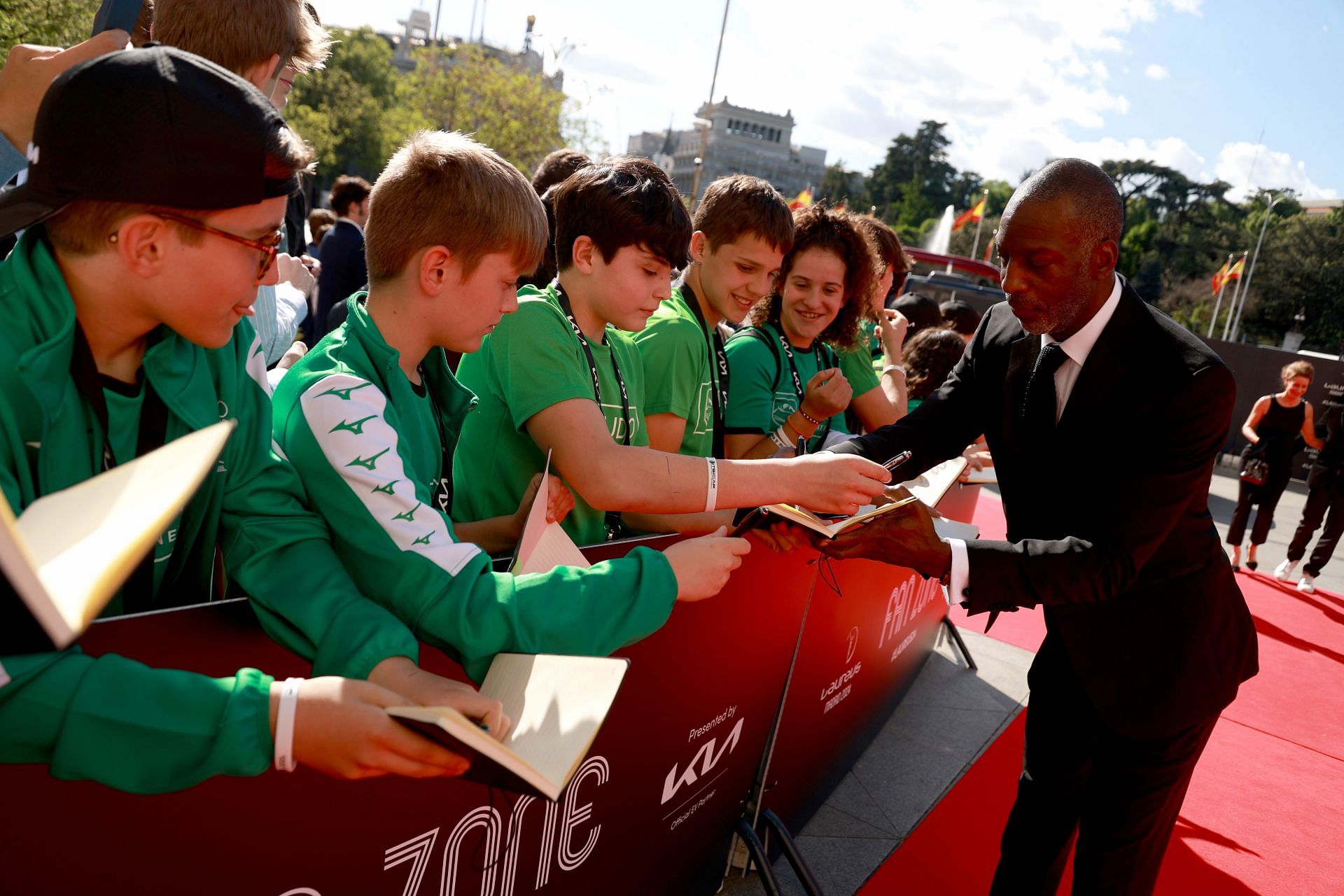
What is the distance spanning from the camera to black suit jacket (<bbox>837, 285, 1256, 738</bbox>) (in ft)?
7.46

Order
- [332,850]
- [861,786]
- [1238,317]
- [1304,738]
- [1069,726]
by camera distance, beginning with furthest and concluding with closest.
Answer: [1238,317] → [1304,738] → [861,786] → [1069,726] → [332,850]

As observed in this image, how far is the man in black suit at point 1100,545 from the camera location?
2.29m

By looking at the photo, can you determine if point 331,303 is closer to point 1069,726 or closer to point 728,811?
point 728,811

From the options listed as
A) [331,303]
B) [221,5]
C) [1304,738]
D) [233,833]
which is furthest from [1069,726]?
[331,303]

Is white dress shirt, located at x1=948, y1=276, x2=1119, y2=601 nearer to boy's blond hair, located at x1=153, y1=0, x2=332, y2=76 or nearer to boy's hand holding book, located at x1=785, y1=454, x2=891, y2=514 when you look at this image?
boy's hand holding book, located at x1=785, y1=454, x2=891, y2=514

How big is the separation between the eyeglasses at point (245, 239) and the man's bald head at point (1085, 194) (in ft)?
6.25

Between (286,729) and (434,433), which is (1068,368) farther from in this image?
(286,729)

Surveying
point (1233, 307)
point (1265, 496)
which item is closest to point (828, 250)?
point (1265, 496)

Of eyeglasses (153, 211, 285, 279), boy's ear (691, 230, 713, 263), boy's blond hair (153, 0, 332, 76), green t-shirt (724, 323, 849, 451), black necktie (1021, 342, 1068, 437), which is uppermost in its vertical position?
boy's blond hair (153, 0, 332, 76)

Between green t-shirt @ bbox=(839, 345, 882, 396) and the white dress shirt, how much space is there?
1654 millimetres

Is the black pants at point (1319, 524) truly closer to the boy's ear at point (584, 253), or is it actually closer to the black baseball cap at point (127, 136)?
the boy's ear at point (584, 253)

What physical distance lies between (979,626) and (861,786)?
114 inches

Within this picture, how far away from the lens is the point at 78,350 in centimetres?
116

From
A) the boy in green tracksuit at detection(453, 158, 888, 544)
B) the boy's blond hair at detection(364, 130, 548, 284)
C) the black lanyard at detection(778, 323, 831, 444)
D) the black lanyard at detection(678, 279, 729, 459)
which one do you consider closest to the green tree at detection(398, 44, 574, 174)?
the black lanyard at detection(778, 323, 831, 444)
